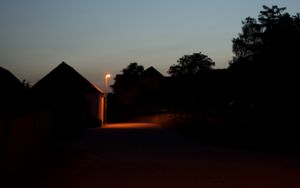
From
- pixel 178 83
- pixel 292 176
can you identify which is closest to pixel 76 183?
pixel 292 176

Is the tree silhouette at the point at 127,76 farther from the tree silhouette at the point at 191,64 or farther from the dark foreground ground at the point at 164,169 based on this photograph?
the dark foreground ground at the point at 164,169

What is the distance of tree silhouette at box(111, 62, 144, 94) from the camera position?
331 feet

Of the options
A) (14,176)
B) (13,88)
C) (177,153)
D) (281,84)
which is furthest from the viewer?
(281,84)

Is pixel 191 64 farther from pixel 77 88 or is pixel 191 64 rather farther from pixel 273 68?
pixel 273 68

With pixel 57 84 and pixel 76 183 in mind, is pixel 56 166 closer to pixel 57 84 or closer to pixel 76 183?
pixel 76 183

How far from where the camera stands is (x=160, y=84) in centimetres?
7525

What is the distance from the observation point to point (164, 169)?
569 inches

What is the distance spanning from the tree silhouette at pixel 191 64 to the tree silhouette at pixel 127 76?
28057mm

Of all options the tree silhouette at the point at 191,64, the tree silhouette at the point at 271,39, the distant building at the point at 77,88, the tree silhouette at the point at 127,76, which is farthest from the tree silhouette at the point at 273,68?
the tree silhouette at the point at 127,76

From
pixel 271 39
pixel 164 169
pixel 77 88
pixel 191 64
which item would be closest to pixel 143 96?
pixel 191 64

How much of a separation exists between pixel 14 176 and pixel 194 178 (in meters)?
4.61

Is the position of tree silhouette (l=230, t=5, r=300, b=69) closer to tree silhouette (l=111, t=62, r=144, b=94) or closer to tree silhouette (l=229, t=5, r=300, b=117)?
tree silhouette (l=229, t=5, r=300, b=117)

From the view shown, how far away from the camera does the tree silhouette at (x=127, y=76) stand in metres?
101

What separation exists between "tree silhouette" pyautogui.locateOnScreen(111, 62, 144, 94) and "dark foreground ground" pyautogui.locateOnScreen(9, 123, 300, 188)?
80361mm
